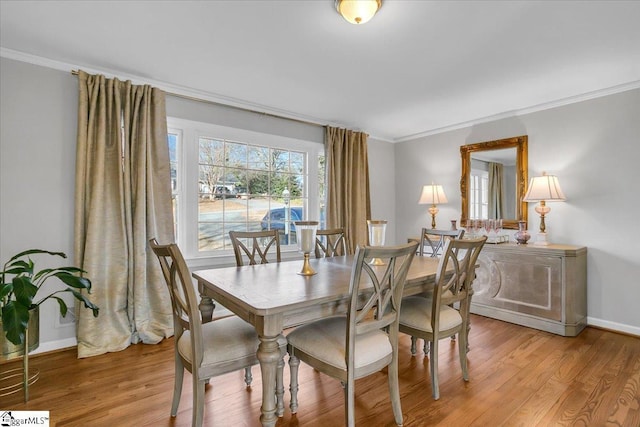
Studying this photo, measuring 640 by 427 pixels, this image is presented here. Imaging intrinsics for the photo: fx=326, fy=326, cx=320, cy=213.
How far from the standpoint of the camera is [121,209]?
282 cm

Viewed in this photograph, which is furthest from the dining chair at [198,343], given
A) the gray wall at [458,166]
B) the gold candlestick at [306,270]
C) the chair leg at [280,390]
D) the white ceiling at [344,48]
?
the gray wall at [458,166]

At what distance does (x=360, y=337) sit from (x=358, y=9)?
1858 mm

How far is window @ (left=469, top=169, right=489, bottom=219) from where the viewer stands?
4.19 m

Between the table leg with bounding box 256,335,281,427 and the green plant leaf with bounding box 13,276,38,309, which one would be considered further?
the green plant leaf with bounding box 13,276,38,309

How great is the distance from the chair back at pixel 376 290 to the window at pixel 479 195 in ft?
9.64

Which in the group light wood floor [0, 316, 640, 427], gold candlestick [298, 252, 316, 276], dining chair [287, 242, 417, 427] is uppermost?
gold candlestick [298, 252, 316, 276]

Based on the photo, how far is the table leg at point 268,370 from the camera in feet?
5.00

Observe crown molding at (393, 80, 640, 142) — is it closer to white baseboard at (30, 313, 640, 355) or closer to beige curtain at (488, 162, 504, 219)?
beige curtain at (488, 162, 504, 219)

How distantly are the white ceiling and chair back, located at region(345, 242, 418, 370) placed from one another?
147cm

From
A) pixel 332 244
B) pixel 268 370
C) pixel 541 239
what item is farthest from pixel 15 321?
pixel 541 239

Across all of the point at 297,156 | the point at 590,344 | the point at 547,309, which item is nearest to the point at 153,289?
the point at 297,156

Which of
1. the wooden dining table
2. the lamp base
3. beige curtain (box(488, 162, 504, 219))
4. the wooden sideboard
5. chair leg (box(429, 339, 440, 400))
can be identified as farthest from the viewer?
beige curtain (box(488, 162, 504, 219))

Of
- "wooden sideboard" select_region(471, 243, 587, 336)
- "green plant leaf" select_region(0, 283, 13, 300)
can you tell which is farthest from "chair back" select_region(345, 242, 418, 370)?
"green plant leaf" select_region(0, 283, 13, 300)

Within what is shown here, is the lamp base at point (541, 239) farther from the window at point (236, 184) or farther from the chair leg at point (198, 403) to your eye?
the chair leg at point (198, 403)
